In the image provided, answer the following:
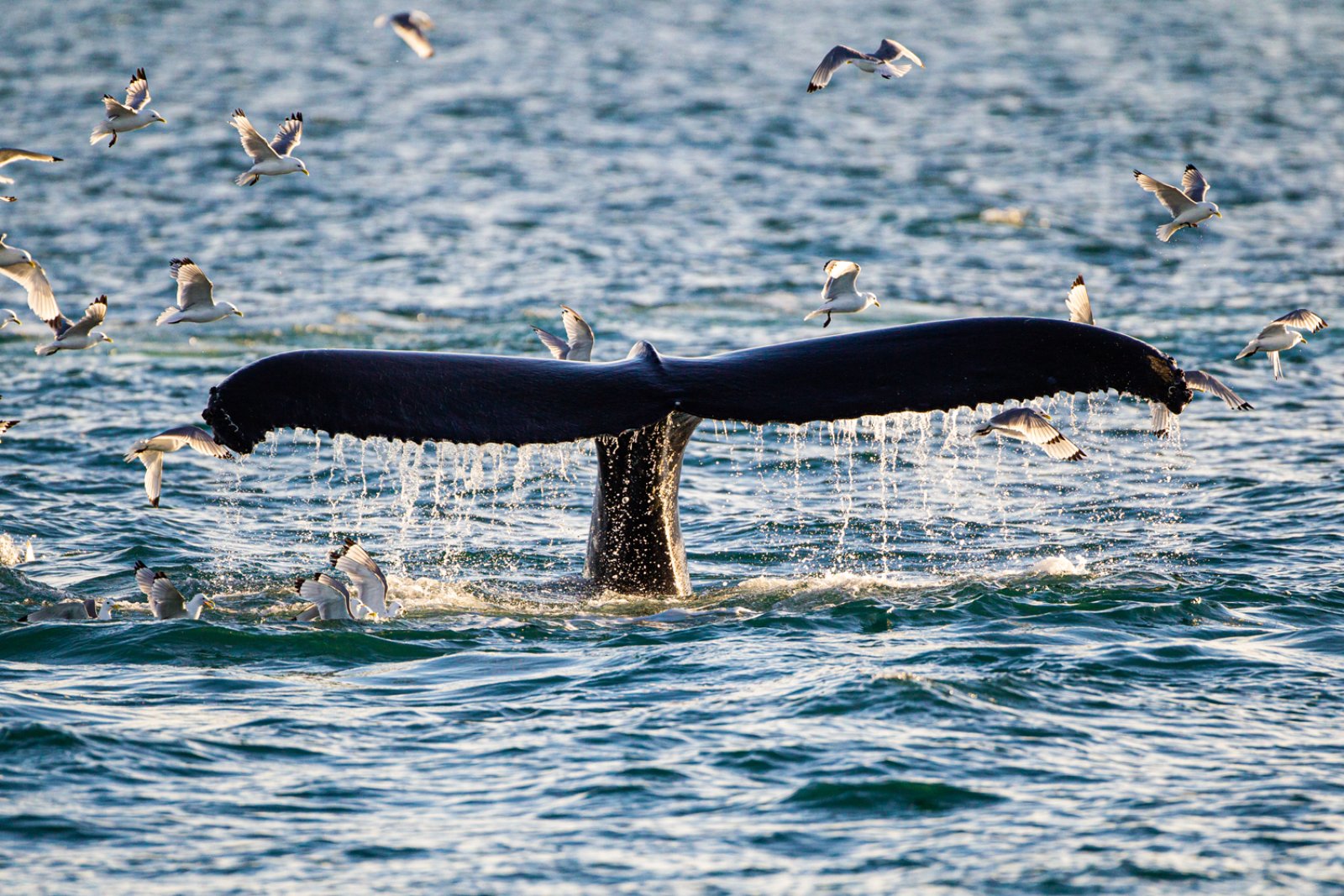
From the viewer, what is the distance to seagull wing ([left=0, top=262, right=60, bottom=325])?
10.5m

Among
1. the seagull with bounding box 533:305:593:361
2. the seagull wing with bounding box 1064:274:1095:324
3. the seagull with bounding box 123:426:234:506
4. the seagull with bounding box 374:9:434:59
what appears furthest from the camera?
the seagull with bounding box 374:9:434:59

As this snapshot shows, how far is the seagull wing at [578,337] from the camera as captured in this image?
941cm

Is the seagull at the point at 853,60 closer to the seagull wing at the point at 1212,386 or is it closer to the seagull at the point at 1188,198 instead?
the seagull at the point at 1188,198

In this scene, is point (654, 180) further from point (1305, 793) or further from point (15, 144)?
point (1305, 793)

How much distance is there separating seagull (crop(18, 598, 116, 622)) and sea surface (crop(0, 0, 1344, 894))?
0.26ft

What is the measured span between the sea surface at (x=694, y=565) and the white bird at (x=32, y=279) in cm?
135

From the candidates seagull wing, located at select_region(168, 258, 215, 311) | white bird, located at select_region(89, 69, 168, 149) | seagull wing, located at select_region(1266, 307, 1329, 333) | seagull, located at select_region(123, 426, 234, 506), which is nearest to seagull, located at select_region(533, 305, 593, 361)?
seagull, located at select_region(123, 426, 234, 506)

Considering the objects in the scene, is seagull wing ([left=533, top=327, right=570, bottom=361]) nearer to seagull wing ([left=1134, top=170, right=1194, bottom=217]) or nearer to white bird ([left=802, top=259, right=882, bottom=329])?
white bird ([left=802, top=259, right=882, bottom=329])

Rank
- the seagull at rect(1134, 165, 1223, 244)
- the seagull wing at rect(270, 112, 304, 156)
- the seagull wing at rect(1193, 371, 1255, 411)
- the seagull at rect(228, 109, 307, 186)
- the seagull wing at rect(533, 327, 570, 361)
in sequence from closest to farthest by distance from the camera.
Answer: the seagull wing at rect(1193, 371, 1255, 411), the seagull wing at rect(533, 327, 570, 361), the seagull at rect(1134, 165, 1223, 244), the seagull at rect(228, 109, 307, 186), the seagull wing at rect(270, 112, 304, 156)

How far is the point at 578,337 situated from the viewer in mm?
9562

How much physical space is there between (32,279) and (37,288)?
6 centimetres

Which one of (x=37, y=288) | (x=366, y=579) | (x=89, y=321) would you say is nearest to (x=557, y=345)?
(x=366, y=579)

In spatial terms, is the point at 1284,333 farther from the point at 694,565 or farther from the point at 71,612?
the point at 71,612

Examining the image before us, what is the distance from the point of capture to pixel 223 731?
7.04 m
